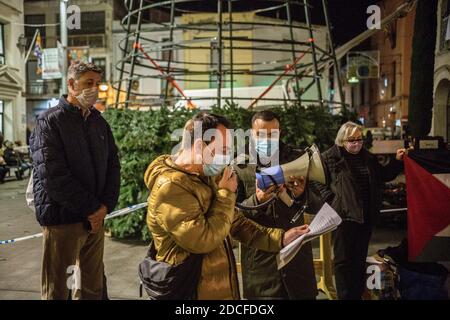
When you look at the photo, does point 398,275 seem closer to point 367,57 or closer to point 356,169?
point 356,169

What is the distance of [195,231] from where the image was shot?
2211mm

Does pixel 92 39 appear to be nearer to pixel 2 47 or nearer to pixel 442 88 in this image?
pixel 2 47

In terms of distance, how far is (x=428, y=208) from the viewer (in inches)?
169

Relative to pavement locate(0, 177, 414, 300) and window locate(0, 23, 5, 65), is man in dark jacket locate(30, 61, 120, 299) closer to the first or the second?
pavement locate(0, 177, 414, 300)

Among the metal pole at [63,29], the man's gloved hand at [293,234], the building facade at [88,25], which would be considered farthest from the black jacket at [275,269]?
the building facade at [88,25]

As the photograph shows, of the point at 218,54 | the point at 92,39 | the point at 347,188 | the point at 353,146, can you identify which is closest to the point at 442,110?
the point at 218,54

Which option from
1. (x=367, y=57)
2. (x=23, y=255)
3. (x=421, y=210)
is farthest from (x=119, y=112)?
(x=367, y=57)

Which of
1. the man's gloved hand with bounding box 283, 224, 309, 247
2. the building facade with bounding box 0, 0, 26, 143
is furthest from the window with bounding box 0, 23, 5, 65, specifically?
Result: the man's gloved hand with bounding box 283, 224, 309, 247

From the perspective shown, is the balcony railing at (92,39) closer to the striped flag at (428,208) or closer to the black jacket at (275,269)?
the striped flag at (428,208)

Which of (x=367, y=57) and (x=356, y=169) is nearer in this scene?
(x=356, y=169)

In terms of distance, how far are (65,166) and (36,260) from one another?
11.1ft

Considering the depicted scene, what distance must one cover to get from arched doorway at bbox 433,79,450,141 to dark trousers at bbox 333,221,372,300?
17.1 meters

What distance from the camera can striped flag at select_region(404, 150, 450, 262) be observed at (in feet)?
13.9
